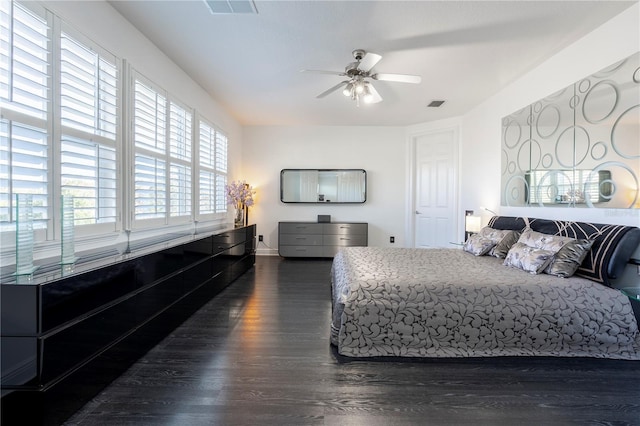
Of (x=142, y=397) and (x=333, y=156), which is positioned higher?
(x=333, y=156)

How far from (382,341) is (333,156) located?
14.4 feet

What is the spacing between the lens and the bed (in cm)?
201

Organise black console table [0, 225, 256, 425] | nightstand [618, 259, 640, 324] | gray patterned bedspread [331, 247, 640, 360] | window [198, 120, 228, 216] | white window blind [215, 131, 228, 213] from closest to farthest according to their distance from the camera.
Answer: black console table [0, 225, 256, 425]
nightstand [618, 259, 640, 324]
gray patterned bedspread [331, 247, 640, 360]
window [198, 120, 228, 216]
white window blind [215, 131, 228, 213]

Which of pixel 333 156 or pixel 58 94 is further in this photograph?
pixel 333 156

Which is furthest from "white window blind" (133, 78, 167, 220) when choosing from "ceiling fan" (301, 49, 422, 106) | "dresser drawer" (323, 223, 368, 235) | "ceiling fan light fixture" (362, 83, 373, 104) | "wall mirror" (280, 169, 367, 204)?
"dresser drawer" (323, 223, 368, 235)

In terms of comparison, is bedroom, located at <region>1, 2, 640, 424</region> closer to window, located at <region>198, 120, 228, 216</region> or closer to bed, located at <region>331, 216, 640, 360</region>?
window, located at <region>198, 120, 228, 216</region>

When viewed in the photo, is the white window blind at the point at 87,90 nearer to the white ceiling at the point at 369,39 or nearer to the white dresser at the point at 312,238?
the white ceiling at the point at 369,39

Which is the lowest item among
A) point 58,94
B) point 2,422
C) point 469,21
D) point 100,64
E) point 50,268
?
point 2,422

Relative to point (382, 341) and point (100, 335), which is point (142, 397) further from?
point (382, 341)

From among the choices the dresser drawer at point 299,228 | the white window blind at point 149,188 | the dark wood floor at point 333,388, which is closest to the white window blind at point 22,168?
the white window blind at point 149,188

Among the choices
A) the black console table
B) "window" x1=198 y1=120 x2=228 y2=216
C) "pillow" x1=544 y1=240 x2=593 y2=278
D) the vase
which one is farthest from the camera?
the vase

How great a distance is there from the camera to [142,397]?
1.65 metres

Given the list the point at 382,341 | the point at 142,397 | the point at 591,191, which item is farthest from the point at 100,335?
the point at 591,191

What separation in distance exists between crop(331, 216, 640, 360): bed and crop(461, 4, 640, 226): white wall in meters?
0.71
